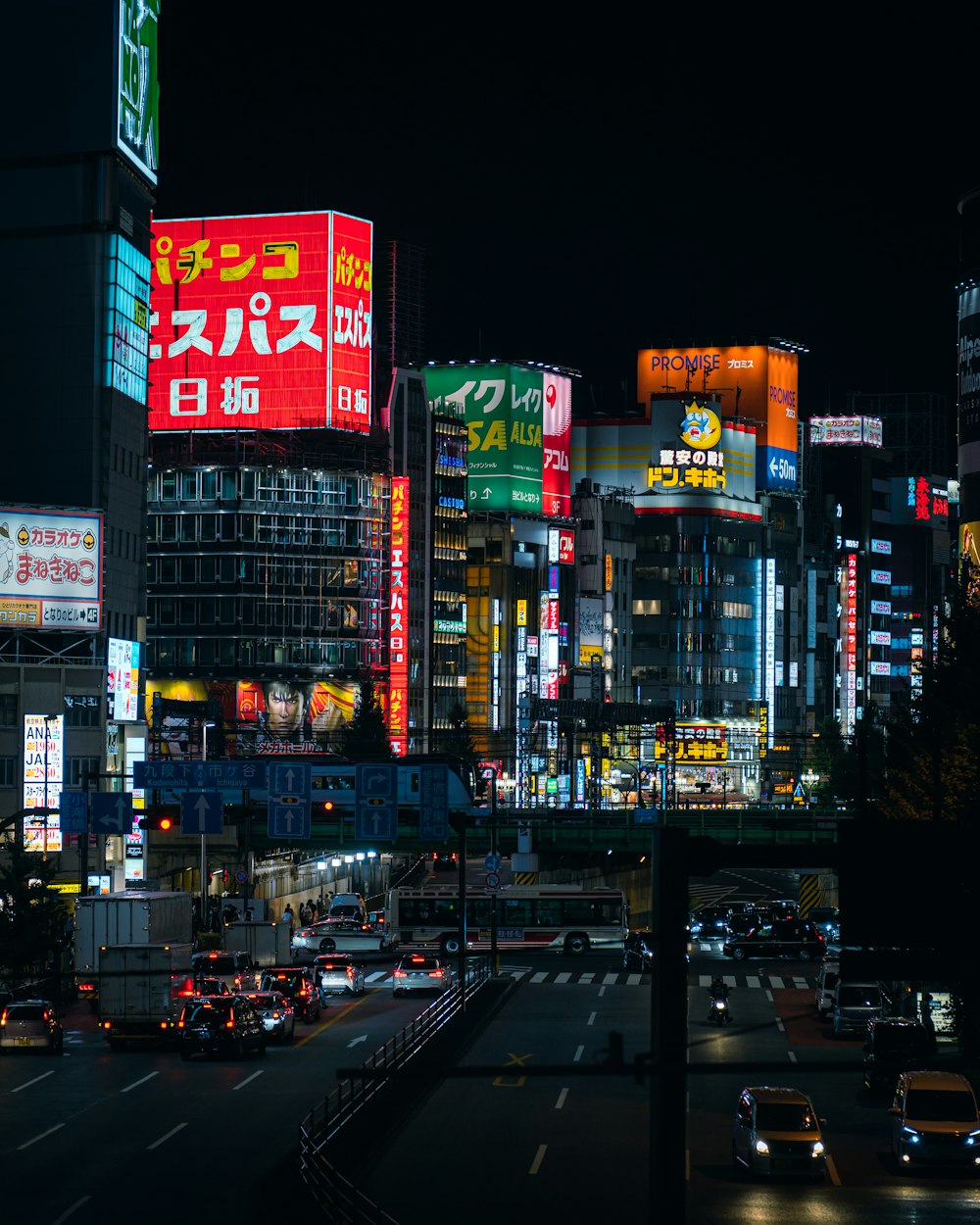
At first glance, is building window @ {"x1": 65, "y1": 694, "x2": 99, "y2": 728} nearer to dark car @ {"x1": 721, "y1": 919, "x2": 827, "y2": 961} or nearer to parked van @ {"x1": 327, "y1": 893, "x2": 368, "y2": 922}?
parked van @ {"x1": 327, "y1": 893, "x2": 368, "y2": 922}

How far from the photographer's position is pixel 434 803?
7244cm

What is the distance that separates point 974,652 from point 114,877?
175 feet

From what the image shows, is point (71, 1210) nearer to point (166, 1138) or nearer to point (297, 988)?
point (166, 1138)

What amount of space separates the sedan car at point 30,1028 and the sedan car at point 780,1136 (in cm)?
2226

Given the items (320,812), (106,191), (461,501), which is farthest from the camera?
(461,501)

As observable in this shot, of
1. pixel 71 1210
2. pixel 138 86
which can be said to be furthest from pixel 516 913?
pixel 71 1210

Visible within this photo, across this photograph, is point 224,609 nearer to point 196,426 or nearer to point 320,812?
point 196,426

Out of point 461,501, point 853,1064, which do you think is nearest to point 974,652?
point 853,1064

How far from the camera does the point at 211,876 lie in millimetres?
106500

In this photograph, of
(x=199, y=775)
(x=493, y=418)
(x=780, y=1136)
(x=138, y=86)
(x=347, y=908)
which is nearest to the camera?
(x=780, y=1136)

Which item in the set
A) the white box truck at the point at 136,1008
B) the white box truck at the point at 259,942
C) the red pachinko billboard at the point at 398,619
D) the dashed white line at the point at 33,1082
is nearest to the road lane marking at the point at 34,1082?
the dashed white line at the point at 33,1082

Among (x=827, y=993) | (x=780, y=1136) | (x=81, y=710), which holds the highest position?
(x=81, y=710)

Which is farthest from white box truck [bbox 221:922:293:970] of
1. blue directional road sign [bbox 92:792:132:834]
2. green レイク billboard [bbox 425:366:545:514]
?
green レイク billboard [bbox 425:366:545:514]

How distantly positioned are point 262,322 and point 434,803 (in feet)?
246
